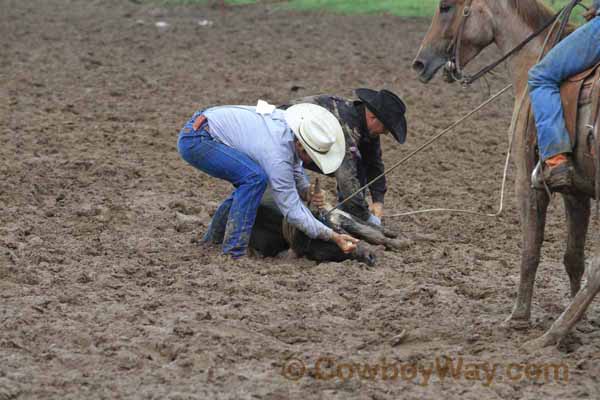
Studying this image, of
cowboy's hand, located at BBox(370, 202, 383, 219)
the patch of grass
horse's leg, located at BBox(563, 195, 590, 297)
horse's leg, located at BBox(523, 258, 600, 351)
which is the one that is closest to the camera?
horse's leg, located at BBox(523, 258, 600, 351)

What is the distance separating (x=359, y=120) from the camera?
7250 millimetres

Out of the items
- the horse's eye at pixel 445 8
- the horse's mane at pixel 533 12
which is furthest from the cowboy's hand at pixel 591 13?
the horse's eye at pixel 445 8

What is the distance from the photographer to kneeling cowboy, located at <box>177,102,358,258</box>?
6.70m

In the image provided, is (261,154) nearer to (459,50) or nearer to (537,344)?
(459,50)

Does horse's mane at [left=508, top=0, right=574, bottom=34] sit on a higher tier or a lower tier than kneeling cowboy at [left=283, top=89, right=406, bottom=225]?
higher

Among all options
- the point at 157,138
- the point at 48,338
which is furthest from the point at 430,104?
the point at 48,338

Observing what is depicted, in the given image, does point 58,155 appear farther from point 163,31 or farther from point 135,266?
point 163,31

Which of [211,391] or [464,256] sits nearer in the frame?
[211,391]

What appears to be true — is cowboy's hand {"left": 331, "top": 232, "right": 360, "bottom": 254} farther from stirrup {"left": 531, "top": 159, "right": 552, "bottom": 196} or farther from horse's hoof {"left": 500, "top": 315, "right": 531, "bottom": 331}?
stirrup {"left": 531, "top": 159, "right": 552, "bottom": 196}

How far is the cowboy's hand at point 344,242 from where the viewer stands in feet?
22.3

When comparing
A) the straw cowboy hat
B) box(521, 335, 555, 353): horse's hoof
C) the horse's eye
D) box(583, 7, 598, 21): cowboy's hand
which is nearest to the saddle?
box(583, 7, 598, 21): cowboy's hand

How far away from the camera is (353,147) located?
710cm

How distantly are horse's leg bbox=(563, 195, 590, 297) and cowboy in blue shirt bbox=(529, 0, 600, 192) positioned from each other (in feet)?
1.33

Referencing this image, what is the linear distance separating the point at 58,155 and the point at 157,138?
47.2 inches
